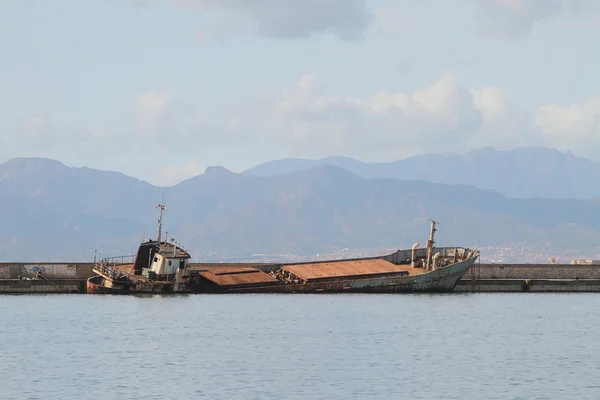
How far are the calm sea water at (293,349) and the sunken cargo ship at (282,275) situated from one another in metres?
1.95

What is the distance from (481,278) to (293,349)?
61.7m

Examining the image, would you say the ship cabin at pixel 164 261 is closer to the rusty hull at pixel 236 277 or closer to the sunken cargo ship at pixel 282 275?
the sunken cargo ship at pixel 282 275

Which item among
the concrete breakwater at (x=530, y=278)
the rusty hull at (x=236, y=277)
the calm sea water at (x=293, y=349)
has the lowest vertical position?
the calm sea water at (x=293, y=349)

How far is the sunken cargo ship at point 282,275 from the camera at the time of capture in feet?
334

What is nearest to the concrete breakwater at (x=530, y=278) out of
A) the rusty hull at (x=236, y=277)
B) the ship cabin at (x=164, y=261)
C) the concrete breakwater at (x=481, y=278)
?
the concrete breakwater at (x=481, y=278)

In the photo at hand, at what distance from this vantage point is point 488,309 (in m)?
97.8

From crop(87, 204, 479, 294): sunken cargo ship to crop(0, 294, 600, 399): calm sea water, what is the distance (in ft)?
6.39

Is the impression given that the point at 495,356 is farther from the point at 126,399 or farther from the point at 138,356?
the point at 126,399

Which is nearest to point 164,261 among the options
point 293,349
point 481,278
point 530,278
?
point 293,349

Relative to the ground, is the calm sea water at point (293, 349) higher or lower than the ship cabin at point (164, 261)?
lower

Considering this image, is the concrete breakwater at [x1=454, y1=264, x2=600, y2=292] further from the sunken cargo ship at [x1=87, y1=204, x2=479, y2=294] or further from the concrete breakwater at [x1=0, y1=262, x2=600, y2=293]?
the sunken cargo ship at [x1=87, y1=204, x2=479, y2=294]

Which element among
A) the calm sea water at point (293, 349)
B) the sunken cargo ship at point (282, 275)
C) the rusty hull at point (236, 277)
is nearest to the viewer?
Answer: the calm sea water at point (293, 349)

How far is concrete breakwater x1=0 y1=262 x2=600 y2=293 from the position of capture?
356 feet

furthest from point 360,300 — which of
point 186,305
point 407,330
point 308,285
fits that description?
point 407,330
